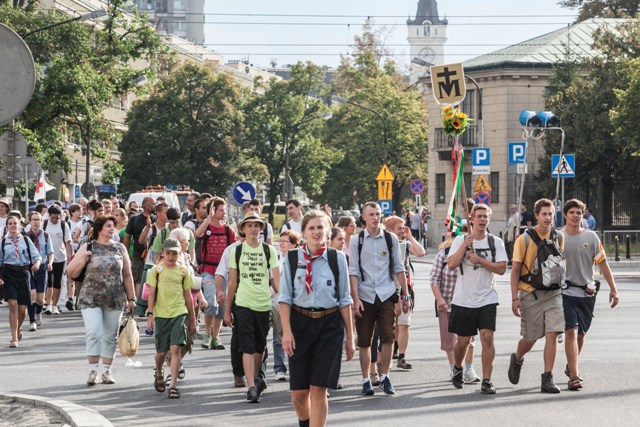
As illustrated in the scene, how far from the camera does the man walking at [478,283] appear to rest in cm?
1172

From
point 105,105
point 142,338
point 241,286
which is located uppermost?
point 105,105

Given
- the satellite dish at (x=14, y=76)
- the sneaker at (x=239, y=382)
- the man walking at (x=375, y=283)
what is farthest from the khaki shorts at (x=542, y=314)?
the satellite dish at (x=14, y=76)

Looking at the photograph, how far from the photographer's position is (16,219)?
16.5 meters

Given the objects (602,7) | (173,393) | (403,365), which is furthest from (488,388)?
(602,7)

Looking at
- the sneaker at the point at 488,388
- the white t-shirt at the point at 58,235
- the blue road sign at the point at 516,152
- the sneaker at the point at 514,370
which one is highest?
the blue road sign at the point at 516,152

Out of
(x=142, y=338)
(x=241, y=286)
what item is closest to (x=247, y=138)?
(x=142, y=338)

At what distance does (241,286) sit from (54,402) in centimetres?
219

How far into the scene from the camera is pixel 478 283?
11859 millimetres

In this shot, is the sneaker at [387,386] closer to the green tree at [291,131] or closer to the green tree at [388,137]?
the green tree at [388,137]

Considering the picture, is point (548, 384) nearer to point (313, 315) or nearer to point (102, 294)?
point (313, 315)

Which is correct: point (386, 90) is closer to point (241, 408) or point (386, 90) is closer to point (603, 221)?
point (603, 221)

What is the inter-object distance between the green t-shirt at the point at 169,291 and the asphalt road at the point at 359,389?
30.1 inches

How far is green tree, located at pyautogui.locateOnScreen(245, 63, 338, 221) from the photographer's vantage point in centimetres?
8681

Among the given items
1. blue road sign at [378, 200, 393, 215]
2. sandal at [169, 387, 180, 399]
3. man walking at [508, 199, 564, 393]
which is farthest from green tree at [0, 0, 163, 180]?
man walking at [508, 199, 564, 393]
